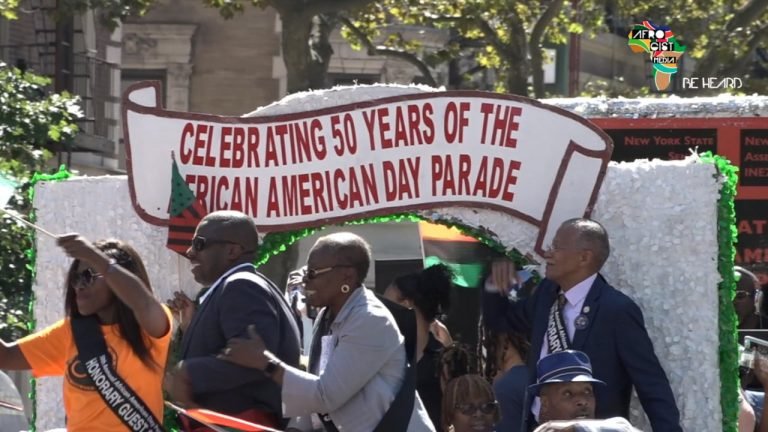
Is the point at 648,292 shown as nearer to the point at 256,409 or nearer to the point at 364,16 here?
the point at 256,409

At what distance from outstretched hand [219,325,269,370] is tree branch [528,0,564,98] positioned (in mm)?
12646

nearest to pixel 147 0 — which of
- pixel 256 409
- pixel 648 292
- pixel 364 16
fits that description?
pixel 364 16

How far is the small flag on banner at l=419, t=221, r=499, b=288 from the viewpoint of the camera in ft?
27.8

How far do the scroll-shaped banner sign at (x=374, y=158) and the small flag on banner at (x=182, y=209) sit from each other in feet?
0.13

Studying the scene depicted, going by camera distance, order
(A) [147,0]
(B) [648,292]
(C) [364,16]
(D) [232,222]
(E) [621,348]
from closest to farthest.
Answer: (D) [232,222] → (E) [621,348] → (B) [648,292] → (A) [147,0] → (C) [364,16]

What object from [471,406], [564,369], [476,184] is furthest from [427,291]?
[564,369]

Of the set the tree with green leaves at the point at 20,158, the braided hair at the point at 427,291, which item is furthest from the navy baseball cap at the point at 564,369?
the tree with green leaves at the point at 20,158

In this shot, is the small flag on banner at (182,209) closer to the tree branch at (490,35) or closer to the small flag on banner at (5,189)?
the small flag on banner at (5,189)

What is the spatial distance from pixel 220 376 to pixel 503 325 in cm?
203

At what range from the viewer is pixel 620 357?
246 inches

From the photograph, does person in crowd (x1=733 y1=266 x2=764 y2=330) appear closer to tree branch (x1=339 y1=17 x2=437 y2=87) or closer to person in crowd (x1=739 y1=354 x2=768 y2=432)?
person in crowd (x1=739 y1=354 x2=768 y2=432)

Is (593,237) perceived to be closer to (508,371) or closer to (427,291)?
(508,371)

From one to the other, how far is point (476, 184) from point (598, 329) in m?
1.10

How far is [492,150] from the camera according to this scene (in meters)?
6.99
